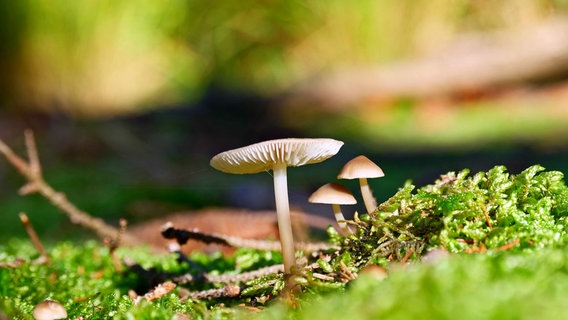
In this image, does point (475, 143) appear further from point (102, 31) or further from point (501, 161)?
point (102, 31)

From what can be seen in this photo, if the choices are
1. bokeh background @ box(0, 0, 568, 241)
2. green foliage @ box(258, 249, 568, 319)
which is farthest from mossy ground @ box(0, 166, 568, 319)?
bokeh background @ box(0, 0, 568, 241)

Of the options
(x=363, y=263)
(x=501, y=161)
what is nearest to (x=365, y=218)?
(x=363, y=263)

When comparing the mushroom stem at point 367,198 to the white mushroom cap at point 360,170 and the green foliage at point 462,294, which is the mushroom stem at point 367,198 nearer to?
the white mushroom cap at point 360,170

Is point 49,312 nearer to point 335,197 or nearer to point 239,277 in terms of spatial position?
point 239,277

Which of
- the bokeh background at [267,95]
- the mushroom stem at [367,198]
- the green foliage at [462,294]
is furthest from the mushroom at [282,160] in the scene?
the bokeh background at [267,95]

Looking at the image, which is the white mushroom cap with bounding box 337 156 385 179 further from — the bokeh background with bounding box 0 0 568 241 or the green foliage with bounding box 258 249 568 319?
the bokeh background with bounding box 0 0 568 241

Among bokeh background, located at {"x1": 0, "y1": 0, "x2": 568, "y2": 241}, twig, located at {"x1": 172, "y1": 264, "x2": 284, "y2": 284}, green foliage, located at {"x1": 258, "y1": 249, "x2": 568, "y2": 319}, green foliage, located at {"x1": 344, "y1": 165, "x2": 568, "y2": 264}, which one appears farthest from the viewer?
bokeh background, located at {"x1": 0, "y1": 0, "x2": 568, "y2": 241}

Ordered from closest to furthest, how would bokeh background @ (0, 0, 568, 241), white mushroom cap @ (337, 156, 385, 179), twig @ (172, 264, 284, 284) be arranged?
white mushroom cap @ (337, 156, 385, 179), twig @ (172, 264, 284, 284), bokeh background @ (0, 0, 568, 241)
